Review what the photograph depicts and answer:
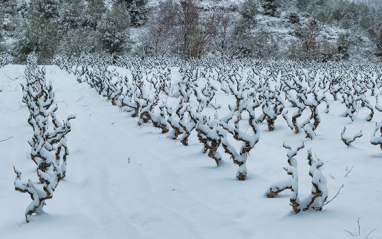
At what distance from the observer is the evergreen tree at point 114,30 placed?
28.8 metres

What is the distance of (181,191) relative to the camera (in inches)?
127

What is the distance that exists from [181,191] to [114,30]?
28349 millimetres

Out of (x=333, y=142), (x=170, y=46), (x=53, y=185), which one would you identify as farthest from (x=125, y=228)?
(x=170, y=46)

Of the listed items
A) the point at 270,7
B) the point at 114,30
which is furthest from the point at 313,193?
the point at 270,7

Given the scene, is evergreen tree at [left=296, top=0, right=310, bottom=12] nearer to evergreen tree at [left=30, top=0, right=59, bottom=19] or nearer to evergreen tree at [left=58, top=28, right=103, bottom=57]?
evergreen tree at [left=30, top=0, right=59, bottom=19]

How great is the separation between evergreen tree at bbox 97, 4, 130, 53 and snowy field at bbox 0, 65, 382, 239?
82.5ft

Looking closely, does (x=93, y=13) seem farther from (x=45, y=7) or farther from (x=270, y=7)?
(x=270, y=7)

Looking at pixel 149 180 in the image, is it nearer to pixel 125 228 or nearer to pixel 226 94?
pixel 125 228

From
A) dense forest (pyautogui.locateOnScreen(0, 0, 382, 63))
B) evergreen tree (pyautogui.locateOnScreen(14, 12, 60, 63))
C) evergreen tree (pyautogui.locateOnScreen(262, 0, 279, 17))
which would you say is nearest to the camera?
evergreen tree (pyautogui.locateOnScreen(14, 12, 60, 63))

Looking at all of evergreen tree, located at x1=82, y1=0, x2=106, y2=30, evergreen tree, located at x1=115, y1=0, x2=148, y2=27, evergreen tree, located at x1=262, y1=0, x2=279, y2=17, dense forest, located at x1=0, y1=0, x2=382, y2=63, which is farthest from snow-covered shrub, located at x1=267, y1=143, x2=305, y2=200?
evergreen tree, located at x1=262, y1=0, x2=279, y2=17

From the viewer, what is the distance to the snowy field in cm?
241

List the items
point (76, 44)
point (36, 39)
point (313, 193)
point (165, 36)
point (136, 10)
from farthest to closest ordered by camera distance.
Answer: point (136, 10), point (165, 36), point (76, 44), point (36, 39), point (313, 193)

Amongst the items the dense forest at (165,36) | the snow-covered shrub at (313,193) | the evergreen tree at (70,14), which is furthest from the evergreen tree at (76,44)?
the snow-covered shrub at (313,193)

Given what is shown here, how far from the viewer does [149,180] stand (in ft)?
11.6
